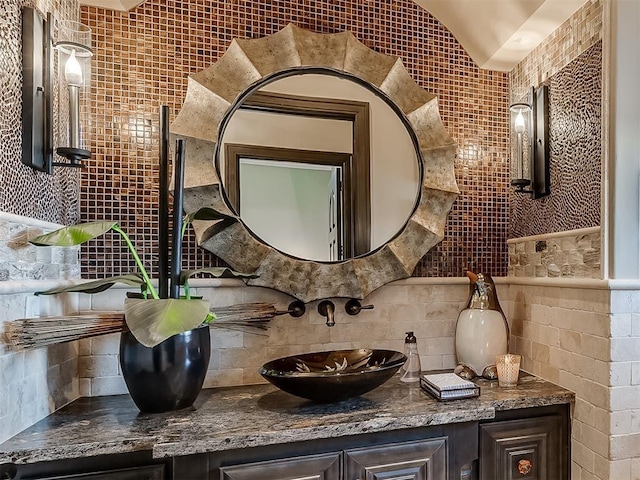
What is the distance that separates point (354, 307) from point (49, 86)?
135 cm

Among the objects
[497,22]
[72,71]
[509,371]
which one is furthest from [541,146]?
[72,71]

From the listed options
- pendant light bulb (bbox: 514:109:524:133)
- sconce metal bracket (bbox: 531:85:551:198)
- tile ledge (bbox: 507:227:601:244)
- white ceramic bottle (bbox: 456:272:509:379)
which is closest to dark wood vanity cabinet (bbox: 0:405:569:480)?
white ceramic bottle (bbox: 456:272:509:379)

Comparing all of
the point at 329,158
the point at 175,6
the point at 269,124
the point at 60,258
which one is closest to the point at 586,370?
the point at 329,158

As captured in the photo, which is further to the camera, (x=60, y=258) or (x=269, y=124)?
(x=269, y=124)

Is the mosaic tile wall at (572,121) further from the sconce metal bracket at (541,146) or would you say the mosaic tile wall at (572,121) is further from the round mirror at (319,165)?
the round mirror at (319,165)

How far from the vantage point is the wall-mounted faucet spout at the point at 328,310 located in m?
1.73

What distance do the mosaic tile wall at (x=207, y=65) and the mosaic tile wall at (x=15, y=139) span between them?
237 mm

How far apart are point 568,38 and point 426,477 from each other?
5.63 feet

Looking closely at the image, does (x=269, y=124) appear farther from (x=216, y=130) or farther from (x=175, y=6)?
(x=175, y=6)

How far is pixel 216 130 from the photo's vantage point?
172 centimetres

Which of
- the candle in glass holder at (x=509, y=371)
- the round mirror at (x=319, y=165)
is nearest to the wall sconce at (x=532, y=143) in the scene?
the round mirror at (x=319, y=165)

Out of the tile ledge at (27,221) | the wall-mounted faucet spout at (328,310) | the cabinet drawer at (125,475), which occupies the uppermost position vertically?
the tile ledge at (27,221)

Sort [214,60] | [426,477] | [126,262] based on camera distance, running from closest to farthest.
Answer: [426,477], [126,262], [214,60]

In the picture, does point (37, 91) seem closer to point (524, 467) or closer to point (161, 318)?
point (161, 318)
